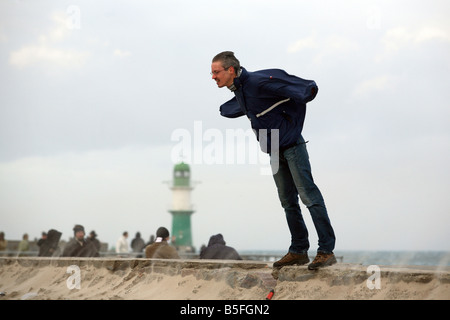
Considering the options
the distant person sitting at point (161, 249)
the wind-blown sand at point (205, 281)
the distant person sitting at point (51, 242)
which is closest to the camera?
the wind-blown sand at point (205, 281)

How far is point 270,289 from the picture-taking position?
4.25 m

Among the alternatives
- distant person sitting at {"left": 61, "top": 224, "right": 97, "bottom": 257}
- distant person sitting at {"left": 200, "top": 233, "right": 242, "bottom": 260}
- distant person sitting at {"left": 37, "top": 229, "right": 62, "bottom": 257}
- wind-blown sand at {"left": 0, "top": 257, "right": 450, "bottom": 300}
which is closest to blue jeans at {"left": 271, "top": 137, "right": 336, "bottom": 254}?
wind-blown sand at {"left": 0, "top": 257, "right": 450, "bottom": 300}

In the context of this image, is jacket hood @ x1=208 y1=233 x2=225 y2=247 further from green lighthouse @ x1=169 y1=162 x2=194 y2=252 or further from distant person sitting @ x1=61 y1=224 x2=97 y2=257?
green lighthouse @ x1=169 y1=162 x2=194 y2=252

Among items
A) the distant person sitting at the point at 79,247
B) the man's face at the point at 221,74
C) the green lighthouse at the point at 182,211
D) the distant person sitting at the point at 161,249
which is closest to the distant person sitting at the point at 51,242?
the distant person sitting at the point at 79,247

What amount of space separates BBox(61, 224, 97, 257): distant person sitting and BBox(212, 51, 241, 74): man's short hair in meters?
5.76

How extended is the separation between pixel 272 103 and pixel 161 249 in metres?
3.80

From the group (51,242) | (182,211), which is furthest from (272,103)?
(182,211)

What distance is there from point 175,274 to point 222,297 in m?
0.79

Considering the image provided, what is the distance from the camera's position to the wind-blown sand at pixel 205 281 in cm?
362

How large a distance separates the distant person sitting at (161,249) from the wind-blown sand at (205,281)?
134cm

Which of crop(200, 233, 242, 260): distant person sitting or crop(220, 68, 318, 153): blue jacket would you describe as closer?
crop(220, 68, 318, 153): blue jacket

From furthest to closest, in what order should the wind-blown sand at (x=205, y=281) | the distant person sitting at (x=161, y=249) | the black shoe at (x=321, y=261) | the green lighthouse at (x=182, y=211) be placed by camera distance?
the green lighthouse at (x=182, y=211), the distant person sitting at (x=161, y=249), the black shoe at (x=321, y=261), the wind-blown sand at (x=205, y=281)

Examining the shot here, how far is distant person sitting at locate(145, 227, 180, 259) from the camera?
24.5 feet

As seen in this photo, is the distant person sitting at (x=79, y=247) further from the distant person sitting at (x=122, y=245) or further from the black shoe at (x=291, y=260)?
the distant person sitting at (x=122, y=245)
